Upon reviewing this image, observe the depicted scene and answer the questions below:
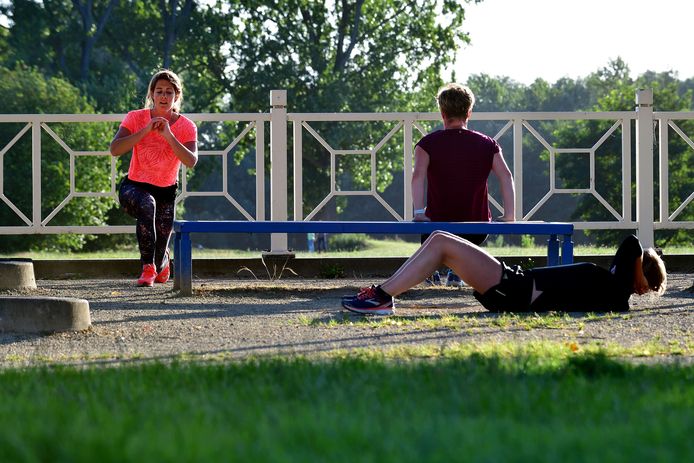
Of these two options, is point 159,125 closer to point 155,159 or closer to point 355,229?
point 155,159

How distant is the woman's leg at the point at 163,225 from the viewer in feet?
29.7

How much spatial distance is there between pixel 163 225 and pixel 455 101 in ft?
8.53

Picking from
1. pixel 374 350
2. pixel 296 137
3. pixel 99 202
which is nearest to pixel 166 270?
pixel 296 137

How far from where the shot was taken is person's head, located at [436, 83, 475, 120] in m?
7.75

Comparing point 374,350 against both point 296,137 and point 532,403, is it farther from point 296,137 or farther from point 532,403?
point 296,137

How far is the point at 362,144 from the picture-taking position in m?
41.9

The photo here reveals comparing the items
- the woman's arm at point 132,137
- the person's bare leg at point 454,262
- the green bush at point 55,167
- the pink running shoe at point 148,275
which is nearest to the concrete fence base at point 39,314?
the person's bare leg at point 454,262

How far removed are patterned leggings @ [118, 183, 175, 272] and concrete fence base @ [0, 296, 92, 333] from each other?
2844 mm

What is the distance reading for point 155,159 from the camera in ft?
29.4

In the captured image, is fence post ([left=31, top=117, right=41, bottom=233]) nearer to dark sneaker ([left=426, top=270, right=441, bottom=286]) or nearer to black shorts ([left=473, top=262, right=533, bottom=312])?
dark sneaker ([left=426, top=270, right=441, bottom=286])

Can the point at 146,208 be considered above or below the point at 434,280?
above

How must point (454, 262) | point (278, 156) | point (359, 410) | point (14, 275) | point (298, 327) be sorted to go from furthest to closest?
point (278, 156), point (14, 275), point (454, 262), point (298, 327), point (359, 410)

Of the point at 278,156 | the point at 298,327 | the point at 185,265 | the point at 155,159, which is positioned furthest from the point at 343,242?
the point at 298,327

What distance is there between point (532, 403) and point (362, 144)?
38786mm
